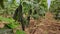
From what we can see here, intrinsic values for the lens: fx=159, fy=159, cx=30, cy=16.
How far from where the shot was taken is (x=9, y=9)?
783 cm

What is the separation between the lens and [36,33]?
179 inches

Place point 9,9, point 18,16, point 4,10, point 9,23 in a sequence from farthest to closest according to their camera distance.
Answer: point 9,9 < point 4,10 < point 18,16 < point 9,23

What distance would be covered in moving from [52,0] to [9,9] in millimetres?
3786

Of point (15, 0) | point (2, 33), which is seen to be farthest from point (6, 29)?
point (15, 0)

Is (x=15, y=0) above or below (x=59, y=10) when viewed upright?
above

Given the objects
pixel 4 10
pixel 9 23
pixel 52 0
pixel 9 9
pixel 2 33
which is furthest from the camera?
pixel 52 0

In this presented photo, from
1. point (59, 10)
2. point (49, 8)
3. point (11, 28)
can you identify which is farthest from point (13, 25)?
point (49, 8)

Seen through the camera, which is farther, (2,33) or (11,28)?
(11,28)

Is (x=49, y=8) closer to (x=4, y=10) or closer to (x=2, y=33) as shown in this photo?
(x=4, y=10)

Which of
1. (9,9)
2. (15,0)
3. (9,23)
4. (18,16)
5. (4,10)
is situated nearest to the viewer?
(9,23)

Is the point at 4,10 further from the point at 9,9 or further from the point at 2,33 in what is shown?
the point at 2,33

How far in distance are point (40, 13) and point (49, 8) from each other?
9.32 ft

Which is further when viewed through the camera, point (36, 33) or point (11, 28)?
point (36, 33)

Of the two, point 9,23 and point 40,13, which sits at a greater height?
point 9,23
